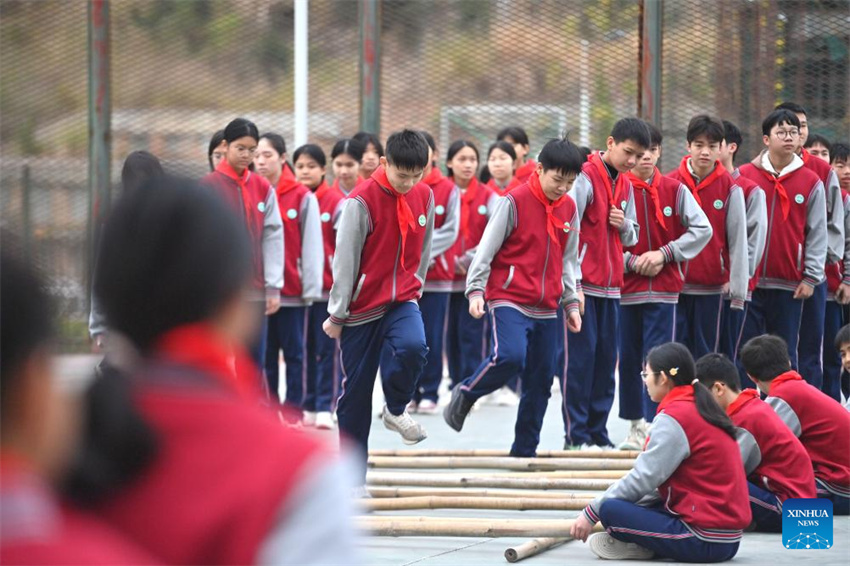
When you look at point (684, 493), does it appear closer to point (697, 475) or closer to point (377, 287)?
point (697, 475)

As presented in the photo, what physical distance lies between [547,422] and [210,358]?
8261mm

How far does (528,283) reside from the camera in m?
7.23

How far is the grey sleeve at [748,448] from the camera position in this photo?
225 inches

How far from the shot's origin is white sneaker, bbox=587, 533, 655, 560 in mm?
5391

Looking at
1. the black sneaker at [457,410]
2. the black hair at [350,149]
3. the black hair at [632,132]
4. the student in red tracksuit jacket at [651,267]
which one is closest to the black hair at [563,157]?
the black hair at [632,132]

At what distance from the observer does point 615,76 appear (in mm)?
11195

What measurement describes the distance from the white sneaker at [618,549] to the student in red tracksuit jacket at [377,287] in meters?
1.42

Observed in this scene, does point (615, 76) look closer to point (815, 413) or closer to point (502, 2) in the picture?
point (502, 2)

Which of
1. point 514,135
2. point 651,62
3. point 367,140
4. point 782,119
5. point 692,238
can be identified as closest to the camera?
point 692,238

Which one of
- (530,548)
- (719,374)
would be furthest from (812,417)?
(530,548)

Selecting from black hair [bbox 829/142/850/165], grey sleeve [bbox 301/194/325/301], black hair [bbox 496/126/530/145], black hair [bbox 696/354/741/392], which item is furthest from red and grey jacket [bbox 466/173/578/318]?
black hair [bbox 496/126/530/145]

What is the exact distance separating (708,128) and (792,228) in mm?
951

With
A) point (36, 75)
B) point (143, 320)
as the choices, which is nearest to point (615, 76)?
point (36, 75)

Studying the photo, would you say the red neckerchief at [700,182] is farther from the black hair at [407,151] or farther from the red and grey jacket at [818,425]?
the black hair at [407,151]
